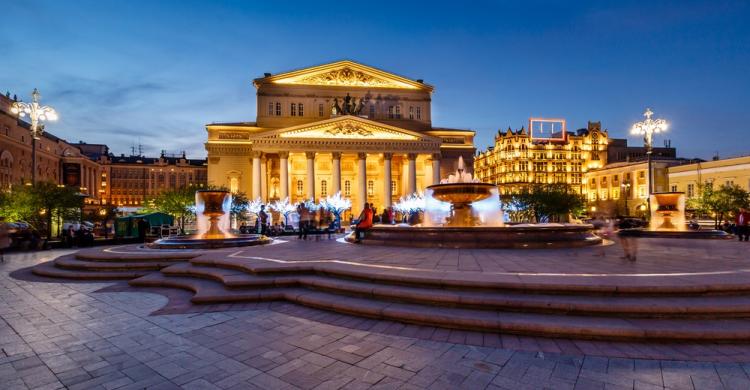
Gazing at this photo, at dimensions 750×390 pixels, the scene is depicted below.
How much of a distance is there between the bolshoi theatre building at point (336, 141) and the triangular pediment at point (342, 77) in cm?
13

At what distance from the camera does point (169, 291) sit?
775 cm

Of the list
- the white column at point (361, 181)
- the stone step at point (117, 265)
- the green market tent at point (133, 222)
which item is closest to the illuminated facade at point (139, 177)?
the white column at point (361, 181)

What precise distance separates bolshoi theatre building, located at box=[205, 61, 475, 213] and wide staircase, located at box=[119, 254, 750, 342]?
35.3 meters

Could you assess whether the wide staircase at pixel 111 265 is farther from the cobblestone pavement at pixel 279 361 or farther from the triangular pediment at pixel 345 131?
the triangular pediment at pixel 345 131

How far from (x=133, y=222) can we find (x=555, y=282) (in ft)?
91.8

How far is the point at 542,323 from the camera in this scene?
468 cm

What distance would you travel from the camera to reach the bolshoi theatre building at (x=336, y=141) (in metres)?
43.6

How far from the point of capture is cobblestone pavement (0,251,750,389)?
355 cm

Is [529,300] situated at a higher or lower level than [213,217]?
lower

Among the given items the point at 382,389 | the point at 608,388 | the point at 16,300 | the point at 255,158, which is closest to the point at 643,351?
the point at 608,388

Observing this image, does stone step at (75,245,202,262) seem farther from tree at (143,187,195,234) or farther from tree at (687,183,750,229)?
tree at (687,183,750,229)

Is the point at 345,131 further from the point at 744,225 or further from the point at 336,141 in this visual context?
the point at 744,225

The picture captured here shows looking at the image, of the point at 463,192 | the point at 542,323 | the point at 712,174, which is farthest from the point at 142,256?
the point at 712,174

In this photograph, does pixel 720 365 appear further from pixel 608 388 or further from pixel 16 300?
pixel 16 300
